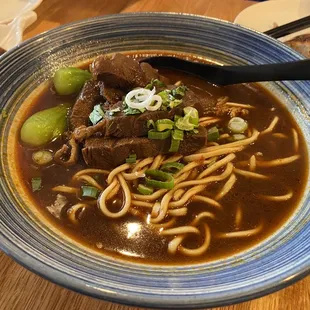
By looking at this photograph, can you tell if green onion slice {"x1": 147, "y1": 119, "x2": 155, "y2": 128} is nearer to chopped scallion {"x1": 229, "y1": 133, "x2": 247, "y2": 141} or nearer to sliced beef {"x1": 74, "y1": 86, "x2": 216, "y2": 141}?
sliced beef {"x1": 74, "y1": 86, "x2": 216, "y2": 141}

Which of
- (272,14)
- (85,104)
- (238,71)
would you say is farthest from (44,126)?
(272,14)

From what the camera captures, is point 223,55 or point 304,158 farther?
point 223,55

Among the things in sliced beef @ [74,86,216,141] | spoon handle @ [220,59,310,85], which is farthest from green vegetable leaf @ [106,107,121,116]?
spoon handle @ [220,59,310,85]

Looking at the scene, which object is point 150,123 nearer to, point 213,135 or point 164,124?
point 164,124

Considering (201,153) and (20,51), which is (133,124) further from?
(20,51)

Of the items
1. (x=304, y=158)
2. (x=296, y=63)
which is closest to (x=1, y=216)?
(x=304, y=158)

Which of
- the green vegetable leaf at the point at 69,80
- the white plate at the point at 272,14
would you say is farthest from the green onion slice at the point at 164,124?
the white plate at the point at 272,14
